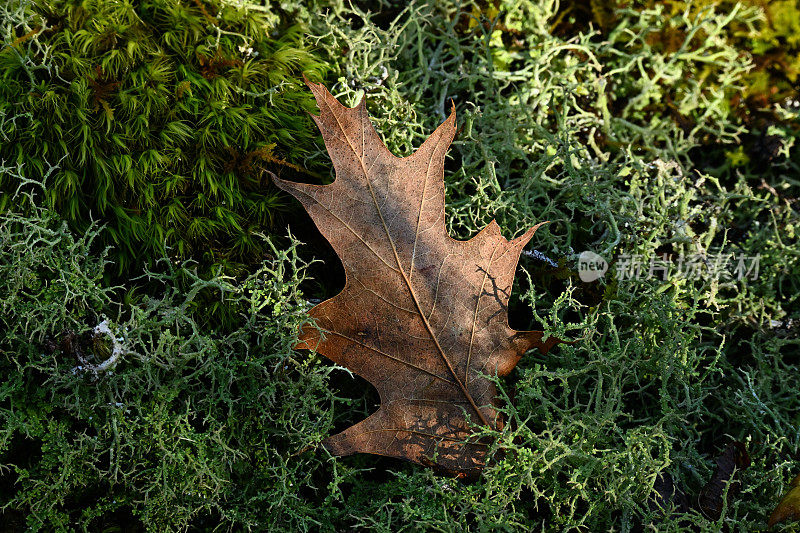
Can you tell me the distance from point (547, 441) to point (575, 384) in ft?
1.04

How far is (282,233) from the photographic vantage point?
1812mm

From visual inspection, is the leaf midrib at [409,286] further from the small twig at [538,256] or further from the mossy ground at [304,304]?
the small twig at [538,256]

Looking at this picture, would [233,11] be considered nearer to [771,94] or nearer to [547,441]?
[547,441]

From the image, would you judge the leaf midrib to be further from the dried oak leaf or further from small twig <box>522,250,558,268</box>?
small twig <box>522,250,558,268</box>

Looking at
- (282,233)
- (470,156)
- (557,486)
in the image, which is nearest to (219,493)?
(282,233)

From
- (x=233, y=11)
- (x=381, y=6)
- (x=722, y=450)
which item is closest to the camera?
(x=722, y=450)

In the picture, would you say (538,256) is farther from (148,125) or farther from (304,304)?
(148,125)

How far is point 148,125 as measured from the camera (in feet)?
5.63

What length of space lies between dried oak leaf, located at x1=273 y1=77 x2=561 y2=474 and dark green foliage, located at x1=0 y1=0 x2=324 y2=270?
0.75ft

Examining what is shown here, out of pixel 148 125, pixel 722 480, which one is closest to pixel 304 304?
pixel 148 125

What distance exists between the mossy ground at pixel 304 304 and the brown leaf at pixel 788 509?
3cm

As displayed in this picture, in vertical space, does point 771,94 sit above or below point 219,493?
above

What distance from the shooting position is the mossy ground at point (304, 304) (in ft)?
5.03

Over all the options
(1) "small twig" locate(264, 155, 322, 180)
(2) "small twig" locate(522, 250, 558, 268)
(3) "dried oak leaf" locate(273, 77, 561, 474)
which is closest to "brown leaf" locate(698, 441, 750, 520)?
(3) "dried oak leaf" locate(273, 77, 561, 474)
